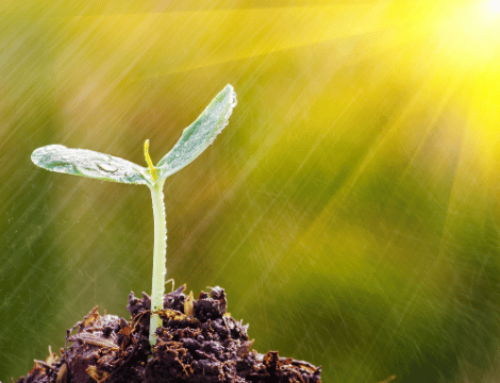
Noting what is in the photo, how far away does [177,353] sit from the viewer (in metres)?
0.40

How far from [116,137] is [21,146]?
0.18 m

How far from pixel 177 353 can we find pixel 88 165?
20 centimetres

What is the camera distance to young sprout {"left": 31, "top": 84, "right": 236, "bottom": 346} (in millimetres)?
367

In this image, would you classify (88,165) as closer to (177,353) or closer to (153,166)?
(153,166)

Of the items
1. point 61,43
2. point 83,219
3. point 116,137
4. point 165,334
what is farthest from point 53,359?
point 61,43

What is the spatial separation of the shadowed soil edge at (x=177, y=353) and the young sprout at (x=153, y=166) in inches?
1.0

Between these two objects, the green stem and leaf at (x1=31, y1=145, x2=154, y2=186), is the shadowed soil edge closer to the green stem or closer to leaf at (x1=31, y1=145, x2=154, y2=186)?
the green stem

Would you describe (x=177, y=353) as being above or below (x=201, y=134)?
below

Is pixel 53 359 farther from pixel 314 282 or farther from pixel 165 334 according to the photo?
pixel 314 282

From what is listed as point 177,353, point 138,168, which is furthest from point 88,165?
point 177,353

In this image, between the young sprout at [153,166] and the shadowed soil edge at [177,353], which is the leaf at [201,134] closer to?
the young sprout at [153,166]

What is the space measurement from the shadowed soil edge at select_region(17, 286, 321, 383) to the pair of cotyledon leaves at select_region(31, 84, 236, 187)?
151 millimetres

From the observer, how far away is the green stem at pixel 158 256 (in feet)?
1.34

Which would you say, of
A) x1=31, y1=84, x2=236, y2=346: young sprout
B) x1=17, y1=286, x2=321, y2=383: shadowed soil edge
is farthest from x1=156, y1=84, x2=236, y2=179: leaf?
x1=17, y1=286, x2=321, y2=383: shadowed soil edge
